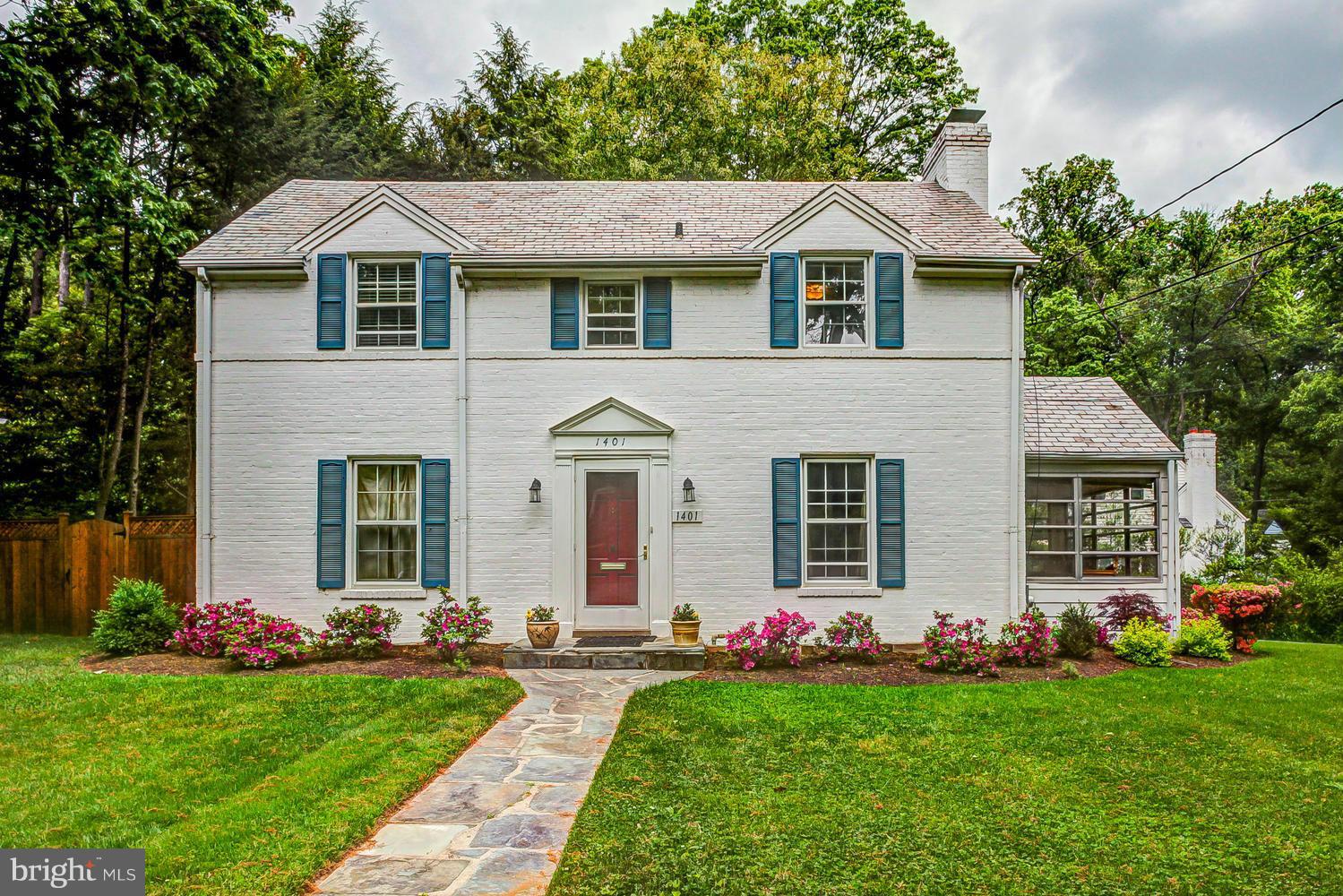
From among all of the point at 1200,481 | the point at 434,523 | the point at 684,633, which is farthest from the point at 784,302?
the point at 1200,481

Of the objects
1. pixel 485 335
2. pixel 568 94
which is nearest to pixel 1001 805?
pixel 485 335

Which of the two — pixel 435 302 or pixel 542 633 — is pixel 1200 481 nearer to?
pixel 542 633

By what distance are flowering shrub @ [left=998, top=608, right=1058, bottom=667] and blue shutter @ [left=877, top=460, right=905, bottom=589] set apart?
1.48 m

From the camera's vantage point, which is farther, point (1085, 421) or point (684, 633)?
point (1085, 421)

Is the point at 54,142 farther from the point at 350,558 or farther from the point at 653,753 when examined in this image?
the point at 653,753

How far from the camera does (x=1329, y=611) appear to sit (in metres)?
15.3

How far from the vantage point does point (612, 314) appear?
10844mm

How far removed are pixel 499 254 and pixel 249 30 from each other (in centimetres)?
622

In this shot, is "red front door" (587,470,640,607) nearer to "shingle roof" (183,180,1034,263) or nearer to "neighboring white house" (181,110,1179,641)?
"neighboring white house" (181,110,1179,641)

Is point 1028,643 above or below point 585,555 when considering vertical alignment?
below

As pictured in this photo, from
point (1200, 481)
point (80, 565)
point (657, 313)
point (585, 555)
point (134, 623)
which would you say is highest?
point (657, 313)

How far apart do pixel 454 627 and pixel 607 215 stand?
6649mm

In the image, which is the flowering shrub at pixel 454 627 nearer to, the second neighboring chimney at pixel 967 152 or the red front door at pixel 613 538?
the red front door at pixel 613 538

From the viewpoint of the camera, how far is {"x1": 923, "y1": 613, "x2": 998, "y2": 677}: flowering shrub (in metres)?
9.24
